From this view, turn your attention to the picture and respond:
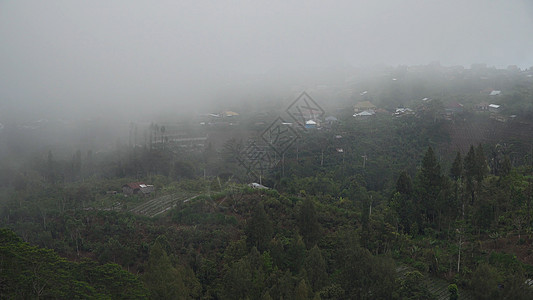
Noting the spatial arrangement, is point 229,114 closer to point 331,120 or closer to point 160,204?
point 331,120

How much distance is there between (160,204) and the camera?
2152cm

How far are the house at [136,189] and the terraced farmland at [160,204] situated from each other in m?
1.94

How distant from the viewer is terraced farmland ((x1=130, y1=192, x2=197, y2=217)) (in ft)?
67.2

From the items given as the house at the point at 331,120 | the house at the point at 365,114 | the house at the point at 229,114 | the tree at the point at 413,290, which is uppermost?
the house at the point at 365,114

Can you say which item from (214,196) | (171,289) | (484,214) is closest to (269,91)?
(214,196)

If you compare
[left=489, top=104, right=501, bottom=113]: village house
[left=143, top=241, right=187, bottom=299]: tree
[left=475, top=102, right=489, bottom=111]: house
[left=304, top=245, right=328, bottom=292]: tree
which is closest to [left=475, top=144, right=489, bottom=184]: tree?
[left=304, top=245, right=328, bottom=292]: tree

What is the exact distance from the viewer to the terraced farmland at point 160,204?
2047 centimetres

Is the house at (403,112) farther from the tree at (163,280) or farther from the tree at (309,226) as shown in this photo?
the tree at (163,280)

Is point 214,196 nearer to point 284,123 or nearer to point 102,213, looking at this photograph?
point 102,213

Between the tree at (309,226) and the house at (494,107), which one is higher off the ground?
the house at (494,107)

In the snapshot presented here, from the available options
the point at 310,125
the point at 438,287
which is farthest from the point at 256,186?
the point at 310,125

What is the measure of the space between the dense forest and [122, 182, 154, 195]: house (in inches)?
14.9

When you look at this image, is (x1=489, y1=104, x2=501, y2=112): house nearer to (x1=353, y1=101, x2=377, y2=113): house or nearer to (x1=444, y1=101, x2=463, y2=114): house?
(x1=444, y1=101, x2=463, y2=114): house

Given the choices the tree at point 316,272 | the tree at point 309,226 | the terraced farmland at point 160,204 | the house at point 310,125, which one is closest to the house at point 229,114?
the house at point 310,125
